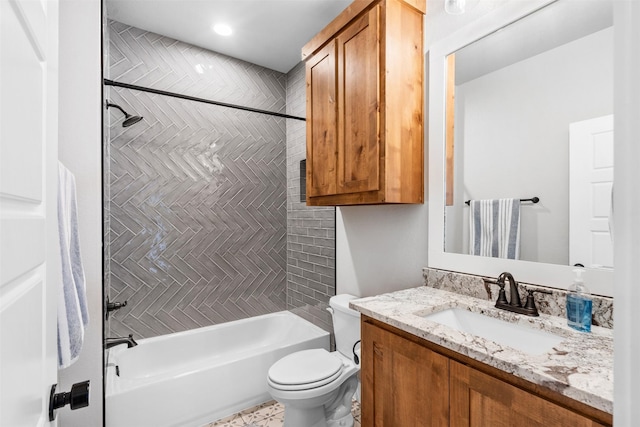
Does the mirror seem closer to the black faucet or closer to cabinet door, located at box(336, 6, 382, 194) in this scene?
the black faucet

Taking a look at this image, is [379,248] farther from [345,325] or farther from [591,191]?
[591,191]

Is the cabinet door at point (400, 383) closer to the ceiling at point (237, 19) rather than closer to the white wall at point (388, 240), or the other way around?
the white wall at point (388, 240)

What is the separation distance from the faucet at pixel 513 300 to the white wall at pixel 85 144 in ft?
6.09

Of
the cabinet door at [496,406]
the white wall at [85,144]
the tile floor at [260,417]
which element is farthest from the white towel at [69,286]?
the tile floor at [260,417]

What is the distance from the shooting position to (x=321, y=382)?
65.8 inches

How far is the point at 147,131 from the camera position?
2578 mm

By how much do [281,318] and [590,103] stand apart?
2.75 metres

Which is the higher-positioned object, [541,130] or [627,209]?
[541,130]

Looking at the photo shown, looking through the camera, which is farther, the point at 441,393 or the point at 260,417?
the point at 260,417

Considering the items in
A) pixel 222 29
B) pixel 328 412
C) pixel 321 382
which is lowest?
pixel 328 412

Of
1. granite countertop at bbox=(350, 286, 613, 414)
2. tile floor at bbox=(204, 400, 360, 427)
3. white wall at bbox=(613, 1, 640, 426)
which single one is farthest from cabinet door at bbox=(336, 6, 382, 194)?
tile floor at bbox=(204, 400, 360, 427)

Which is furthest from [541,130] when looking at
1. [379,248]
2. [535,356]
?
[379,248]

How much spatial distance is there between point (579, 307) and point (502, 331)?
0.29m

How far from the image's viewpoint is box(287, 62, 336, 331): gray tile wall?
2.68 m
